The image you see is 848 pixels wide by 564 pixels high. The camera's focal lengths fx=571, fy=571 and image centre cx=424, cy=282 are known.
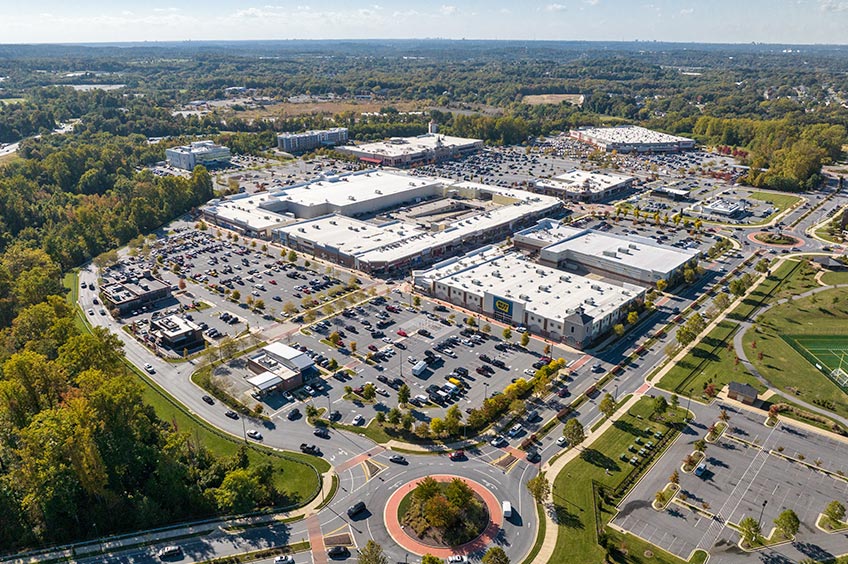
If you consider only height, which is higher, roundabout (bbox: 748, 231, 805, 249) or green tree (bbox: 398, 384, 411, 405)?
green tree (bbox: 398, 384, 411, 405)

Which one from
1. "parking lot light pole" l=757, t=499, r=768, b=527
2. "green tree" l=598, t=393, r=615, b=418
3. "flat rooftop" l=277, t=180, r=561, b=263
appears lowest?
"parking lot light pole" l=757, t=499, r=768, b=527

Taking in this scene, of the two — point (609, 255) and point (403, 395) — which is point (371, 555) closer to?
point (403, 395)

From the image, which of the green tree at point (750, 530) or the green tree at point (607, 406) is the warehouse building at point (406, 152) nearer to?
the green tree at point (607, 406)

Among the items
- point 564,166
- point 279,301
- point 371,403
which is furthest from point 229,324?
point 564,166

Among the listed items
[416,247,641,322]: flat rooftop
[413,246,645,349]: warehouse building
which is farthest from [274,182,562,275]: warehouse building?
[416,247,641,322]: flat rooftop

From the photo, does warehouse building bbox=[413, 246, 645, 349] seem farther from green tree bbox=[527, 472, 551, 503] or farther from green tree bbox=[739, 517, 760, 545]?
green tree bbox=[739, 517, 760, 545]

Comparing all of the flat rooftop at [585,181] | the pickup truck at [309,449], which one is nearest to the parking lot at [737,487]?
the pickup truck at [309,449]

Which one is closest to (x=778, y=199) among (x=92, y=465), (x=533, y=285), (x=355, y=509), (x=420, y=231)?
(x=533, y=285)
